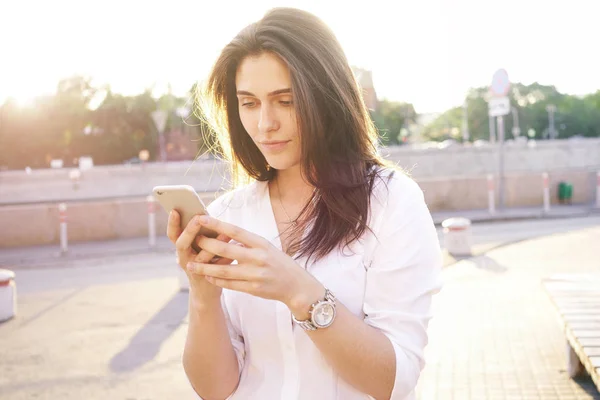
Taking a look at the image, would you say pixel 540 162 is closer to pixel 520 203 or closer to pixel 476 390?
pixel 520 203

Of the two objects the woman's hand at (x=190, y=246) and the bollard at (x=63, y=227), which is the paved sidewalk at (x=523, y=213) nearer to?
the bollard at (x=63, y=227)

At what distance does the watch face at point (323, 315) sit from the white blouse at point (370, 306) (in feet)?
0.63

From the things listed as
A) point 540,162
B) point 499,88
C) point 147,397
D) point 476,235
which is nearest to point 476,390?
point 147,397

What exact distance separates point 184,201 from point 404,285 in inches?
25.1

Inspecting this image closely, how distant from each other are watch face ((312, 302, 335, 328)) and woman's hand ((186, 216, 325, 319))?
27 millimetres

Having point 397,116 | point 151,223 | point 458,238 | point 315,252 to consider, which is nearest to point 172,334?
point 315,252

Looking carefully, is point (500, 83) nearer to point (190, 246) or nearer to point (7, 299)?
point (7, 299)

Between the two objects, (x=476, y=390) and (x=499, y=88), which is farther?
(x=499, y=88)

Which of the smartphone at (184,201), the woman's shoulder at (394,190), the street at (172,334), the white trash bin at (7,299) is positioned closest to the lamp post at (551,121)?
the street at (172,334)

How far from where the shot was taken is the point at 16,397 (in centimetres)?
499

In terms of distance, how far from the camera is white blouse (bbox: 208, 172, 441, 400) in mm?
1812

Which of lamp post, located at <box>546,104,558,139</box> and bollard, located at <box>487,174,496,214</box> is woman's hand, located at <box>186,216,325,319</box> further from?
lamp post, located at <box>546,104,558,139</box>

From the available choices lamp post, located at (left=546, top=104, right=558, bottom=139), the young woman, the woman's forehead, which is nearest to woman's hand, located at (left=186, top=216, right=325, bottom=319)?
the young woman

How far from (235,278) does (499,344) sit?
180 inches
